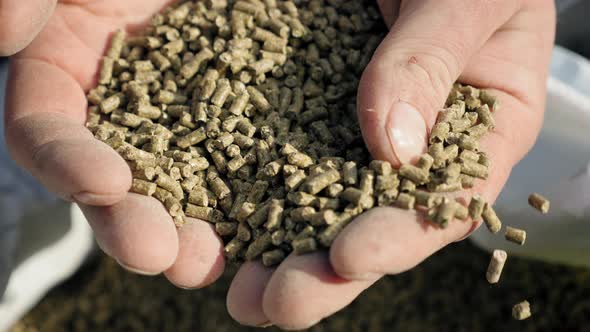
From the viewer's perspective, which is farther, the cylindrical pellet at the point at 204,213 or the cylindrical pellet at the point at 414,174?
the cylindrical pellet at the point at 204,213

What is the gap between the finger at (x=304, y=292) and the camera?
8.00 ft

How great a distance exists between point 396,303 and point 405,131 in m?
2.59

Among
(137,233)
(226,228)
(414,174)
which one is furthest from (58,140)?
(414,174)

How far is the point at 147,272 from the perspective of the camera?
8.84 ft

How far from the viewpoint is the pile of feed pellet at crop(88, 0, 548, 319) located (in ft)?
9.17

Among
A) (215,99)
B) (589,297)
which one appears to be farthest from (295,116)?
(589,297)

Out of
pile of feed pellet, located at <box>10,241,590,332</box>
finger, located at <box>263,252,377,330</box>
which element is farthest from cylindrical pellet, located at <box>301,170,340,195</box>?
pile of feed pellet, located at <box>10,241,590,332</box>

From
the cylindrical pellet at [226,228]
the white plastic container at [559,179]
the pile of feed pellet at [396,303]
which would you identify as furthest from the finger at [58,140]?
the white plastic container at [559,179]

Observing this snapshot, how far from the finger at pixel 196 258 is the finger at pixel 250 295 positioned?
149 mm

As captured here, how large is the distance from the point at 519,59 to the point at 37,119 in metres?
2.62

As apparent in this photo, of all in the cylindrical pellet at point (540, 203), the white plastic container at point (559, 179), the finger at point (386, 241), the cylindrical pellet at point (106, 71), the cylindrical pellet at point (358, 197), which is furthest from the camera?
the white plastic container at point (559, 179)

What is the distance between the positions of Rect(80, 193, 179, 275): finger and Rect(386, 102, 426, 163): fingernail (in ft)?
3.39

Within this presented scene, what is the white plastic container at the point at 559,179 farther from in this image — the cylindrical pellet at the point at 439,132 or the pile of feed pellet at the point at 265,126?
the cylindrical pellet at the point at 439,132

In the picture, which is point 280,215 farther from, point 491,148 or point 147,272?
point 491,148
